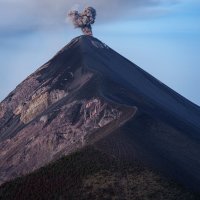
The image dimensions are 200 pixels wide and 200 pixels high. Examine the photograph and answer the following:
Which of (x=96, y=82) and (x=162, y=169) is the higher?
(x=96, y=82)

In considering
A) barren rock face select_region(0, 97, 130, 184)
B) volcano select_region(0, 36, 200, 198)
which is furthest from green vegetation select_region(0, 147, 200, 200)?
barren rock face select_region(0, 97, 130, 184)

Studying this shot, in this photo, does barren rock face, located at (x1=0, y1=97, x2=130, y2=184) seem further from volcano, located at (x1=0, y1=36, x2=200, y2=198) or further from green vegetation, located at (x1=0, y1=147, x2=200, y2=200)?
green vegetation, located at (x1=0, y1=147, x2=200, y2=200)

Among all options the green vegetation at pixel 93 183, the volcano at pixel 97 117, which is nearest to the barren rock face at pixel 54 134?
the volcano at pixel 97 117

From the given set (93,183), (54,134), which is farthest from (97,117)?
(93,183)

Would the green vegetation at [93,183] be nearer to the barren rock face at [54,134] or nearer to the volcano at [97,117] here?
the volcano at [97,117]

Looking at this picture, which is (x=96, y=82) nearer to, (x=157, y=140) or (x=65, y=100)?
(x=65, y=100)

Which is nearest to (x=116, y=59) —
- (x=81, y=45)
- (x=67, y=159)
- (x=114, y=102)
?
(x=81, y=45)

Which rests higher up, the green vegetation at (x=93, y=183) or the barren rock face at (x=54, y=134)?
the barren rock face at (x=54, y=134)
